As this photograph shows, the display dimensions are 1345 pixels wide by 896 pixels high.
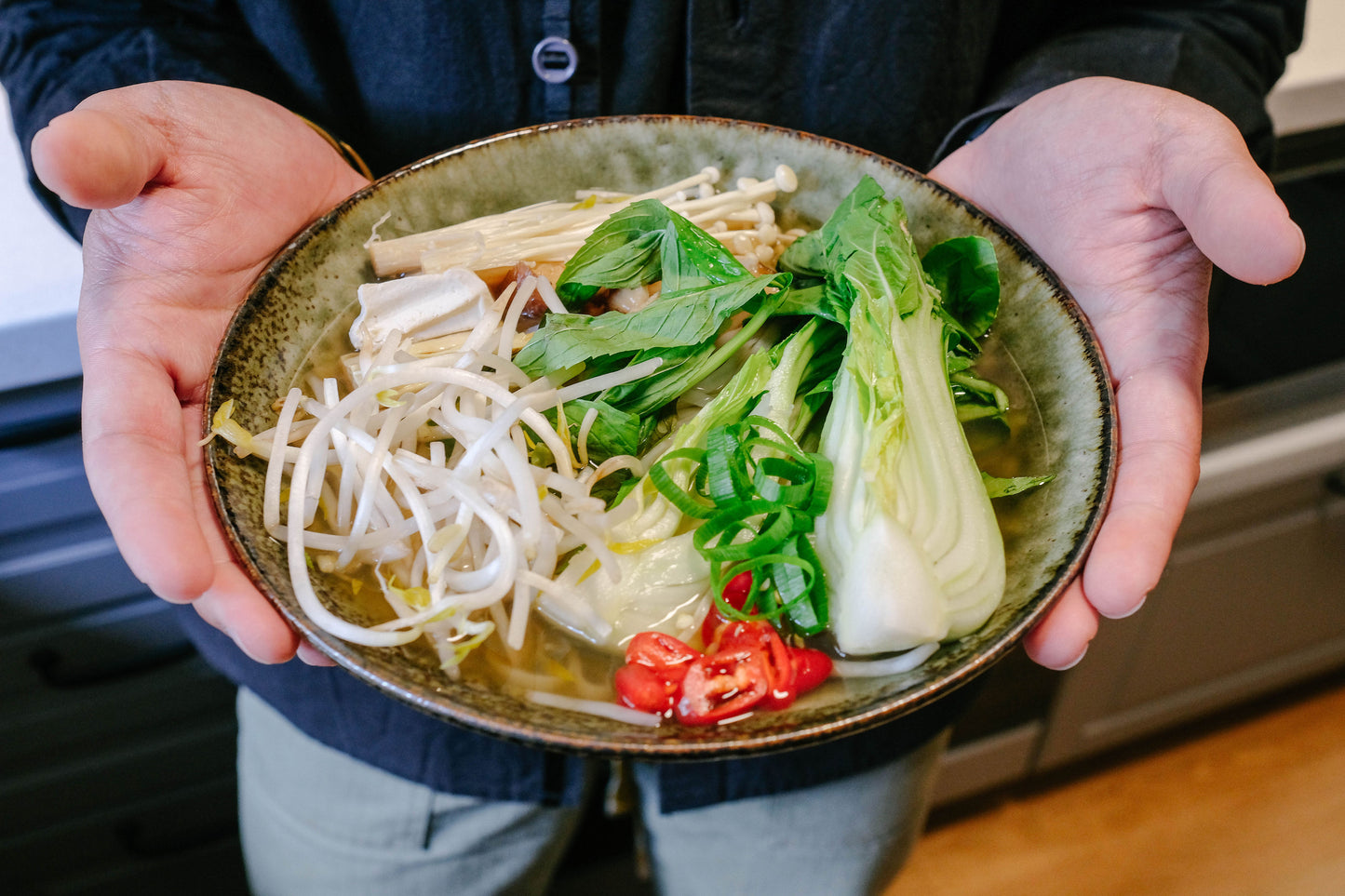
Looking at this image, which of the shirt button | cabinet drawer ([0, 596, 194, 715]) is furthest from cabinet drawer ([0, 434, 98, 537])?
the shirt button

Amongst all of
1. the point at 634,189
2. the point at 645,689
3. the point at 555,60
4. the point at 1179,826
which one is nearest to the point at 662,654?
the point at 645,689

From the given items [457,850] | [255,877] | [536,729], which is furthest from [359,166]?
[255,877]

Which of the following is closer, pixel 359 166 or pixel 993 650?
pixel 993 650

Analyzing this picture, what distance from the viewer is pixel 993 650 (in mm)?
902

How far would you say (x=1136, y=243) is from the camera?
3.91 feet

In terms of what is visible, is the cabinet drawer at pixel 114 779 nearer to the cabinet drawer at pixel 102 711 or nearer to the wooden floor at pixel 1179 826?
the cabinet drawer at pixel 102 711

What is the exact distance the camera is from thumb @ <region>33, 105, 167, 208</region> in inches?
38.6

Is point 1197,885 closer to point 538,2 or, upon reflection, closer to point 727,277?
point 727,277

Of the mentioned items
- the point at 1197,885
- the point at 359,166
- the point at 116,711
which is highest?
the point at 359,166

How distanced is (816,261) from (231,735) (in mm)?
1643

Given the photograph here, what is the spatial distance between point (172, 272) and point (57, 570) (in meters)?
0.74

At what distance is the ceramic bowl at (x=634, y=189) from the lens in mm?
883

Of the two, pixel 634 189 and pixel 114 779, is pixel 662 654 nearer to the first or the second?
pixel 634 189

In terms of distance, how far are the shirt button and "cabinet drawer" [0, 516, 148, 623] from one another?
109cm
